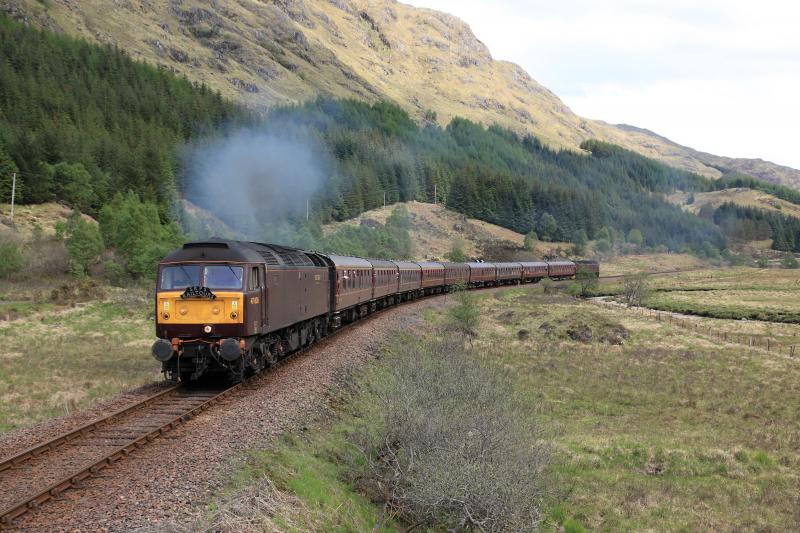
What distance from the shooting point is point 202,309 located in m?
18.7

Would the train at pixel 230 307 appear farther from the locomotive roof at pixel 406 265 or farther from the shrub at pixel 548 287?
the shrub at pixel 548 287

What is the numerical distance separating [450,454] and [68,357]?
832 inches

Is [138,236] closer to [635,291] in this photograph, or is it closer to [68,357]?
[68,357]

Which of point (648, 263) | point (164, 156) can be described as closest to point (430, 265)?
point (164, 156)

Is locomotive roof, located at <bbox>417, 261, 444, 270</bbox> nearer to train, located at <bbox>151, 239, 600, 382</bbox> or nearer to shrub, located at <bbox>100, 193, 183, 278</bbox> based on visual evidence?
shrub, located at <bbox>100, 193, 183, 278</bbox>

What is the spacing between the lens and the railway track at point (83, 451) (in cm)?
1031

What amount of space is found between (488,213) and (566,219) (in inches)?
876

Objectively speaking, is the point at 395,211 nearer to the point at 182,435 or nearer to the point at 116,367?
the point at 116,367

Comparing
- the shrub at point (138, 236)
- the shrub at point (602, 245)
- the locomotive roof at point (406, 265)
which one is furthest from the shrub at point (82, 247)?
the shrub at point (602, 245)

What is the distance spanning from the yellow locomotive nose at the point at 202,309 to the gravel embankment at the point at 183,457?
2254 mm

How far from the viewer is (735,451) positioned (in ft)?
74.1

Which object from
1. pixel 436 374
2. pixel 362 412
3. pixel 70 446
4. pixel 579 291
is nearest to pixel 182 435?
pixel 70 446

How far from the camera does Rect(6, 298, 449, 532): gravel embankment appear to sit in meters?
9.59

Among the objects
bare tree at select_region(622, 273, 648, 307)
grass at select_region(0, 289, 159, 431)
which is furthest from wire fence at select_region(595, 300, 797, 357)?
grass at select_region(0, 289, 159, 431)
